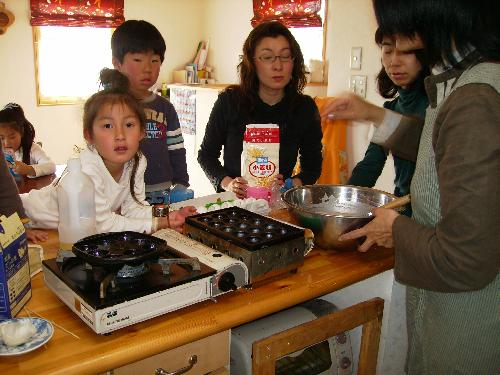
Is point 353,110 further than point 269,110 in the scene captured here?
No

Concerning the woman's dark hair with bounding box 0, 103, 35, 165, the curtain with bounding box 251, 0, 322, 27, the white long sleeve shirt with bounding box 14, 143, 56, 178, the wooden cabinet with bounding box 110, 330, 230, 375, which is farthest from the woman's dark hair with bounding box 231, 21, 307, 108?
the curtain with bounding box 251, 0, 322, 27

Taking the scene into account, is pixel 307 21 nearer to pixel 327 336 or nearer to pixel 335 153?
pixel 335 153

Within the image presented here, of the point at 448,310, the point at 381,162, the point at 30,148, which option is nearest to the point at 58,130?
the point at 30,148

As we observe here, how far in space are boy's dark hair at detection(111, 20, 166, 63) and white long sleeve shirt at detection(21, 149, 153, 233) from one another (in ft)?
2.29

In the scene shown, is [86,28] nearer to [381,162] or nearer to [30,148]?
[30,148]

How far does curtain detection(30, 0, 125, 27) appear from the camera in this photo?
504 centimetres

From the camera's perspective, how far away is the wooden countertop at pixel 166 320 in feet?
2.67

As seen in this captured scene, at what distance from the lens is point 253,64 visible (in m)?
2.00

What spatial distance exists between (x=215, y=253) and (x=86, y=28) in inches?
208

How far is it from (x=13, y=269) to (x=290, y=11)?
3922 mm

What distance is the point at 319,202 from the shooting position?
5.16ft

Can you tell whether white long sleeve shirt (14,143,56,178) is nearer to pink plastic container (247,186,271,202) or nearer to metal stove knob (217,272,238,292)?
pink plastic container (247,186,271,202)

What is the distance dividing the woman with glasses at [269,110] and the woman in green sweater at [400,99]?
285 millimetres

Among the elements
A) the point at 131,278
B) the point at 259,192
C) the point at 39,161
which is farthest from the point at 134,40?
the point at 131,278
